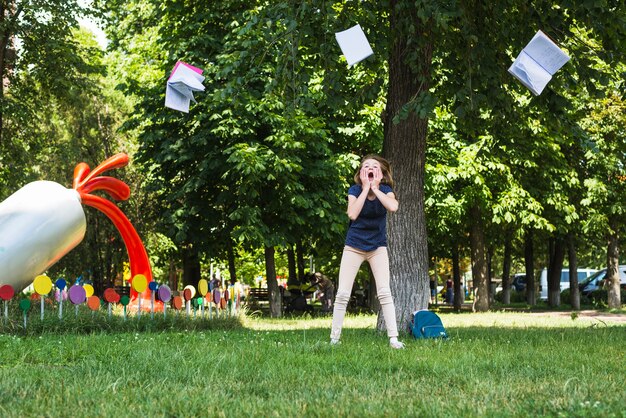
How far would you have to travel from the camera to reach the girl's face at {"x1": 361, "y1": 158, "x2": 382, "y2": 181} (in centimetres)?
822

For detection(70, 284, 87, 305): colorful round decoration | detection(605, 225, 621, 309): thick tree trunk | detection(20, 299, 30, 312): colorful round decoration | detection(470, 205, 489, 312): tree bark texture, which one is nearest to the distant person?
detection(470, 205, 489, 312): tree bark texture

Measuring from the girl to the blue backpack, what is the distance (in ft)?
4.26

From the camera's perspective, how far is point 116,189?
15.5m

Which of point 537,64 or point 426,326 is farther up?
point 537,64

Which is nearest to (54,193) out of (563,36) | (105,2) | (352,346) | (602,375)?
(352,346)

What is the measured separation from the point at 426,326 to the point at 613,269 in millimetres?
20584

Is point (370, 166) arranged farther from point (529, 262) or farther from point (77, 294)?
point (529, 262)

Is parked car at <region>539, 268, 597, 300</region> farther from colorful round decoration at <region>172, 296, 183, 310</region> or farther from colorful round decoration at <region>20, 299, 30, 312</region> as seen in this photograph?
colorful round decoration at <region>20, 299, 30, 312</region>

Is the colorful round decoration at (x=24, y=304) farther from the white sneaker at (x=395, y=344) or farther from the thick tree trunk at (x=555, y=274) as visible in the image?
the thick tree trunk at (x=555, y=274)

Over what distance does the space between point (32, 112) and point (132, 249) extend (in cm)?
869

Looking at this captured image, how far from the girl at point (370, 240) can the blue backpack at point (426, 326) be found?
1.30 meters

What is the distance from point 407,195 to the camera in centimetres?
1045

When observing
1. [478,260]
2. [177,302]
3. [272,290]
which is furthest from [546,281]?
[177,302]

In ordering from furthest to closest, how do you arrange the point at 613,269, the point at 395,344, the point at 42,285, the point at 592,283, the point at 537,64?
the point at 592,283 < the point at 613,269 < the point at 42,285 < the point at 537,64 < the point at 395,344
